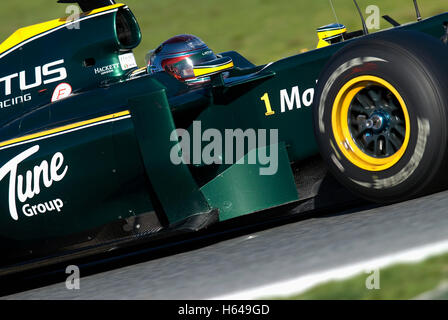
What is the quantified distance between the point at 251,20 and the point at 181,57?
30.5 ft

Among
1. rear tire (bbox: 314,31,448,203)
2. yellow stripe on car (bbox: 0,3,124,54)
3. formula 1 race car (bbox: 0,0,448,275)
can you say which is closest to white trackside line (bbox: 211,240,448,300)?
rear tire (bbox: 314,31,448,203)

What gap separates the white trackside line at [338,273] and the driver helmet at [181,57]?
216cm

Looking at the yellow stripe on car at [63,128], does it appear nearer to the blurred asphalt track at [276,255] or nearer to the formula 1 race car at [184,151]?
the formula 1 race car at [184,151]

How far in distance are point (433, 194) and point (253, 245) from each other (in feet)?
3.41

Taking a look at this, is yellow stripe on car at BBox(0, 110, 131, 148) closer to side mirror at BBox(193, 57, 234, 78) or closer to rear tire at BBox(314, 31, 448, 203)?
side mirror at BBox(193, 57, 234, 78)

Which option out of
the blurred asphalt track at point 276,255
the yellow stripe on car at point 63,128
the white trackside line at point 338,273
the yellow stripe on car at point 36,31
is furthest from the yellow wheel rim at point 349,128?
the yellow stripe on car at point 36,31

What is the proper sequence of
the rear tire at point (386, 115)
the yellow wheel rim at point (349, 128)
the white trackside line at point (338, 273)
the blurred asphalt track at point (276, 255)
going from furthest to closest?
1. the yellow wheel rim at point (349, 128)
2. the rear tire at point (386, 115)
3. the blurred asphalt track at point (276, 255)
4. the white trackside line at point (338, 273)

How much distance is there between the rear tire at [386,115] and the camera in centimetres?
342

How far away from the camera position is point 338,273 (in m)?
2.93

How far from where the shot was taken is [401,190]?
358 cm

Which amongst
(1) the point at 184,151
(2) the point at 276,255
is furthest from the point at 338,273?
(1) the point at 184,151

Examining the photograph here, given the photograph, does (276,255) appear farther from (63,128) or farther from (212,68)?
(63,128)

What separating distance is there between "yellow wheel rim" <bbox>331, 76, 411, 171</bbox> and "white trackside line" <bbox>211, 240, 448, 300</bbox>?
0.77m
